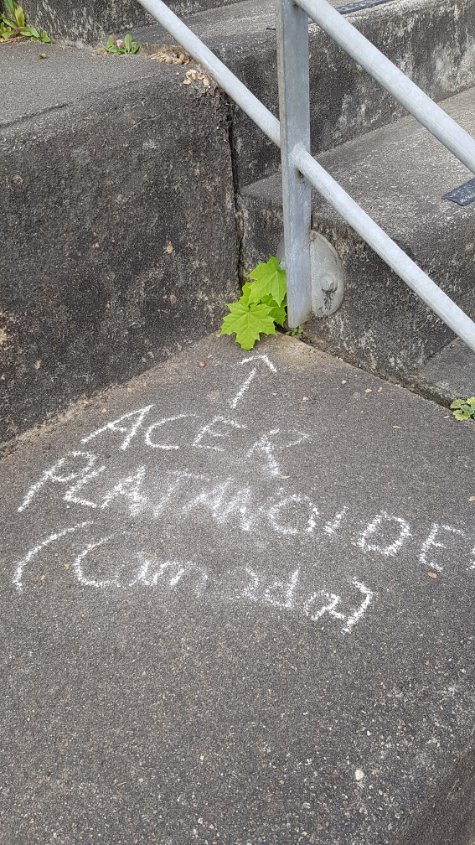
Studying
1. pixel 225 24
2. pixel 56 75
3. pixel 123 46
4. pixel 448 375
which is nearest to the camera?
pixel 448 375

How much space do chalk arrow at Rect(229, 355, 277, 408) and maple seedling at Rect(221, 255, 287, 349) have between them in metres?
0.05

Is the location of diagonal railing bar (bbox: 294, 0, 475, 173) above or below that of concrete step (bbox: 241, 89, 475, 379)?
→ above

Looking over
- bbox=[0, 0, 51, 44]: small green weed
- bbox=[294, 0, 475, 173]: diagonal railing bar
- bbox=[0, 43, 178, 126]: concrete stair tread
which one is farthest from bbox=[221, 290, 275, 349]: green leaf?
bbox=[0, 0, 51, 44]: small green weed

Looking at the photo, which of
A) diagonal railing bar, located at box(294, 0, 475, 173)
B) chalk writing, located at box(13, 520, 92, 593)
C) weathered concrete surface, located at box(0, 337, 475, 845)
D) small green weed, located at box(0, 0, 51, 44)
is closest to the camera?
weathered concrete surface, located at box(0, 337, 475, 845)

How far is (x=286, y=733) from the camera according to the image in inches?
55.7

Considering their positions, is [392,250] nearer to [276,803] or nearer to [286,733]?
[286,733]

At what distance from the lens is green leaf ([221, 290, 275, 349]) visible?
2439mm

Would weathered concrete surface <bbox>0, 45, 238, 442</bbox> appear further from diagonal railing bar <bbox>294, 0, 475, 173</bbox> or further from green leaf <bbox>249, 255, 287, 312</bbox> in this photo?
diagonal railing bar <bbox>294, 0, 475, 173</bbox>

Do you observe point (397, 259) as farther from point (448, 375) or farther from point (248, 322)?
point (248, 322)


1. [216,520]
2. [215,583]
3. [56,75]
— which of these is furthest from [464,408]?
[56,75]

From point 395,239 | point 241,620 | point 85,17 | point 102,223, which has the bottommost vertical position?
point 241,620

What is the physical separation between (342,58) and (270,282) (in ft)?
2.90

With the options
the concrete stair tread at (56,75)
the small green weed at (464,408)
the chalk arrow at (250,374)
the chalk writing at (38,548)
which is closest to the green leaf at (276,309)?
the chalk arrow at (250,374)

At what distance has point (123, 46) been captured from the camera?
256cm
